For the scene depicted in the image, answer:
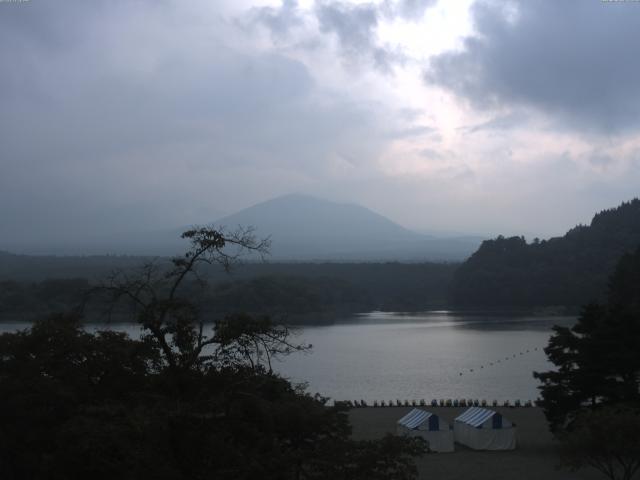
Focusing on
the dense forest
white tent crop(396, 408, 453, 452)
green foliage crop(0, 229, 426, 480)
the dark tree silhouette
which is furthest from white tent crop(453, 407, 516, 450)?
the dense forest

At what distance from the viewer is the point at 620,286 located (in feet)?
91.2

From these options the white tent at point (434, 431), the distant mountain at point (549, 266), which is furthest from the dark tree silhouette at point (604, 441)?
the distant mountain at point (549, 266)

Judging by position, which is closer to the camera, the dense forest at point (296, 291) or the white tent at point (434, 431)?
the white tent at point (434, 431)

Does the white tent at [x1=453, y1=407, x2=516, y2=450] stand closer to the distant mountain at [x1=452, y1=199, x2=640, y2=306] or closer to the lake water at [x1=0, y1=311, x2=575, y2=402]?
the lake water at [x1=0, y1=311, x2=575, y2=402]

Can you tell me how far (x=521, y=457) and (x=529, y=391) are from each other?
809 centimetres

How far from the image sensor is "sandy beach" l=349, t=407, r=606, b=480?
9445 millimetres

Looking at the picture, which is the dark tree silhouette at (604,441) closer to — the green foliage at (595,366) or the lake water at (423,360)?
the green foliage at (595,366)

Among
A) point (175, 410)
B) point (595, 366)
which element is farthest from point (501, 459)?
point (175, 410)

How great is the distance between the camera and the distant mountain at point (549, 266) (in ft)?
157

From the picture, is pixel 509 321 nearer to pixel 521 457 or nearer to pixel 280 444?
pixel 521 457

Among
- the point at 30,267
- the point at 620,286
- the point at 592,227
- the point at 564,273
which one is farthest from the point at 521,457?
the point at 30,267

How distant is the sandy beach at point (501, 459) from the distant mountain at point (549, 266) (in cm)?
3413

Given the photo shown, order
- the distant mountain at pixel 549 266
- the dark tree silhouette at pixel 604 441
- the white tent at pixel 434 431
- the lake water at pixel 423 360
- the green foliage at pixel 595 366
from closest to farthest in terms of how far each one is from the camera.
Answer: the dark tree silhouette at pixel 604 441, the green foliage at pixel 595 366, the white tent at pixel 434 431, the lake water at pixel 423 360, the distant mountain at pixel 549 266

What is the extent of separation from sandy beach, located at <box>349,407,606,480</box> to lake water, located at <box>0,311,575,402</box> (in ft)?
13.1
